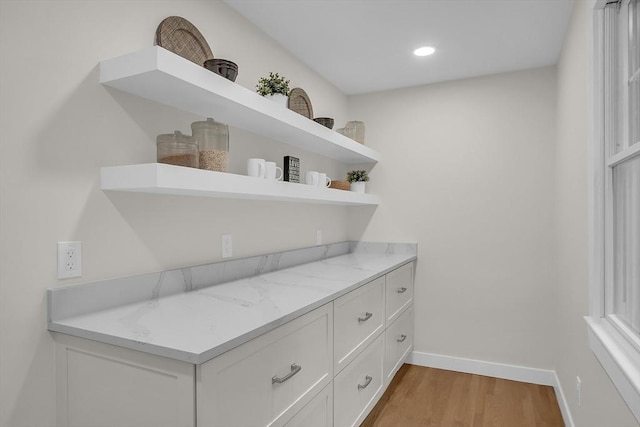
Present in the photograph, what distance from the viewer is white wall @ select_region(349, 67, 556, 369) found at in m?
2.88

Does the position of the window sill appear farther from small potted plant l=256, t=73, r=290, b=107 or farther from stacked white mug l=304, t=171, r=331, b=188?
small potted plant l=256, t=73, r=290, b=107

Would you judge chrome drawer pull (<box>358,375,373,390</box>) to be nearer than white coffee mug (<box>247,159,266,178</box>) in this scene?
No

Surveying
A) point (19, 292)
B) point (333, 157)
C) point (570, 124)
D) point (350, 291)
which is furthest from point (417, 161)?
point (19, 292)

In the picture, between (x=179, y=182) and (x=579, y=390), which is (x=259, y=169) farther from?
(x=579, y=390)

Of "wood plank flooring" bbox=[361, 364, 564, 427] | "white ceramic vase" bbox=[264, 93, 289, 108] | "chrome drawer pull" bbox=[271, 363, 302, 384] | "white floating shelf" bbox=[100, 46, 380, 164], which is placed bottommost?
"wood plank flooring" bbox=[361, 364, 564, 427]

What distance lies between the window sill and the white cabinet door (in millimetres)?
1133

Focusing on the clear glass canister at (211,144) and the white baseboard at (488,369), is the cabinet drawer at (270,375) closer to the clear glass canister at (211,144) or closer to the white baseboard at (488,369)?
the clear glass canister at (211,144)

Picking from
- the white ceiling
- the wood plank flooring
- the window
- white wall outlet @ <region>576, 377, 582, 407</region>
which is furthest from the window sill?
the white ceiling

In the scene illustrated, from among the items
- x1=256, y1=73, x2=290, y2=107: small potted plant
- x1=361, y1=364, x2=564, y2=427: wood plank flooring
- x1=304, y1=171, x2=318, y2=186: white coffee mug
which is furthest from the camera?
x1=304, y1=171, x2=318, y2=186: white coffee mug

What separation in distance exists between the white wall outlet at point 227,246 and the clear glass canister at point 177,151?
605mm

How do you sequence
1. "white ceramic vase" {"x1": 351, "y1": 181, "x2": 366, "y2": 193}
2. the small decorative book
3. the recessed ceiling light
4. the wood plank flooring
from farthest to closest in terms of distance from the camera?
1. "white ceramic vase" {"x1": 351, "y1": 181, "x2": 366, "y2": 193}
2. the recessed ceiling light
3. the wood plank flooring
4. the small decorative book

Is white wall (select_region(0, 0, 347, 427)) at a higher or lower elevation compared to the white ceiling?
A: lower

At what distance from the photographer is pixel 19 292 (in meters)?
1.18

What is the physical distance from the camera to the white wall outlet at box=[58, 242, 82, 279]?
1.29m
